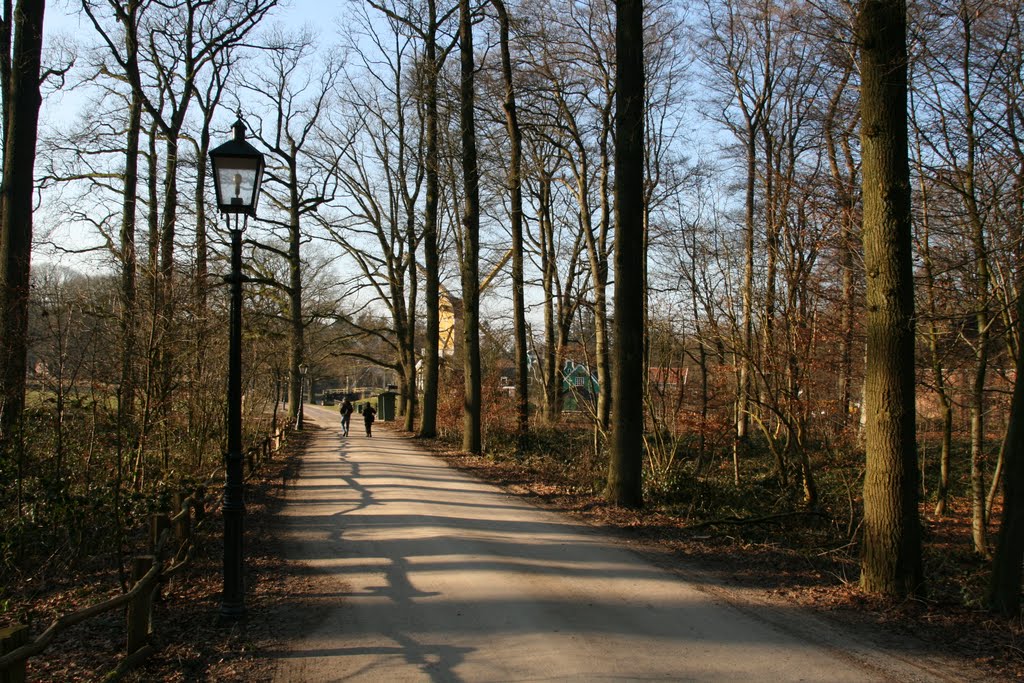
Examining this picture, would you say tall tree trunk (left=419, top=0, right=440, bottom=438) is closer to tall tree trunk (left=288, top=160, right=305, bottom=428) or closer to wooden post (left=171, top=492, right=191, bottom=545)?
tall tree trunk (left=288, top=160, right=305, bottom=428)

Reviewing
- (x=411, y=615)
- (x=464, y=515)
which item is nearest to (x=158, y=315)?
(x=464, y=515)

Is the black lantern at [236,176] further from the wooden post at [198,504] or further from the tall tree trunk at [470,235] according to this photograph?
the tall tree trunk at [470,235]

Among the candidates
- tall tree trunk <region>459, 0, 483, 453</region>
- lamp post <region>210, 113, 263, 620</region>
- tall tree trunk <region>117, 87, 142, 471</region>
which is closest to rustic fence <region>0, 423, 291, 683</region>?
lamp post <region>210, 113, 263, 620</region>

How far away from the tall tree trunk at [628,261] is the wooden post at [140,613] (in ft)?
25.3

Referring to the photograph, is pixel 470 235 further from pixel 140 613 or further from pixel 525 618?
pixel 140 613

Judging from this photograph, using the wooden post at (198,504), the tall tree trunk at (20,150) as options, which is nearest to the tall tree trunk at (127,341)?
the wooden post at (198,504)

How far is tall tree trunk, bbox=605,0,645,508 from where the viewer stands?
1194 centimetres

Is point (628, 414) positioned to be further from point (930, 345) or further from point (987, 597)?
point (930, 345)

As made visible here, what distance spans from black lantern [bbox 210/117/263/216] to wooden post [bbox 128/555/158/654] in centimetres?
319

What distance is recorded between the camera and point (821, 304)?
44.9 feet

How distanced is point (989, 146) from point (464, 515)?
1033cm

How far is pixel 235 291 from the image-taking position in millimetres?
6914

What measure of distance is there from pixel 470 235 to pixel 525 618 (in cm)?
1524

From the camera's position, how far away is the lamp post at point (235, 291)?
6797 mm
